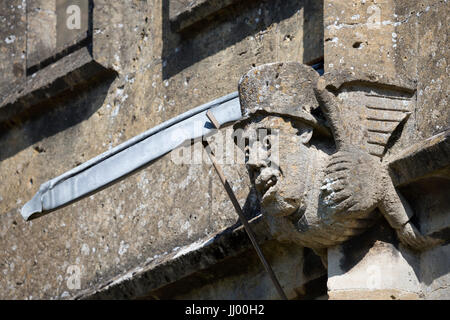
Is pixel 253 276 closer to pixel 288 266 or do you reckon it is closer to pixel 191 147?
pixel 288 266

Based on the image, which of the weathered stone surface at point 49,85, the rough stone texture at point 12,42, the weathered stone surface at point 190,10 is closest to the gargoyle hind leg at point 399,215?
the weathered stone surface at point 190,10

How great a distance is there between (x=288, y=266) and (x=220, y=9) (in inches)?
48.3

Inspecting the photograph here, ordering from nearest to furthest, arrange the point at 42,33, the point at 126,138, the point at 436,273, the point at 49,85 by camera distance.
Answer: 1. the point at 436,273
2. the point at 126,138
3. the point at 49,85
4. the point at 42,33

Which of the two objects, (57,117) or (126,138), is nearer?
(126,138)

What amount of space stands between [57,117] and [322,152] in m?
2.17

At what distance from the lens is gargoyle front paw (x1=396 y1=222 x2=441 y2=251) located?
5.23m

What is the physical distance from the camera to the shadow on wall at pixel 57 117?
7035 mm

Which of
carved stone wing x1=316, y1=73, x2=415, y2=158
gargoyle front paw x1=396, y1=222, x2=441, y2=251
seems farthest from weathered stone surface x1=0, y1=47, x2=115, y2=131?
gargoyle front paw x1=396, y1=222, x2=441, y2=251

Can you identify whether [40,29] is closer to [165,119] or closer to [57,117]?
[57,117]

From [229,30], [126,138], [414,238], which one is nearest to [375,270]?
[414,238]

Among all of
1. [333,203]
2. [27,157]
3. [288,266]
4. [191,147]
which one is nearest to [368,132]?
[333,203]

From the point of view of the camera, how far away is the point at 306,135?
538 cm

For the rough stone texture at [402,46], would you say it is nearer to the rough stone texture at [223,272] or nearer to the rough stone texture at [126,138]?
the rough stone texture at [126,138]

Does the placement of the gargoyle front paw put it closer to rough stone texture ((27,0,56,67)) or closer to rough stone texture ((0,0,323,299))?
rough stone texture ((0,0,323,299))
